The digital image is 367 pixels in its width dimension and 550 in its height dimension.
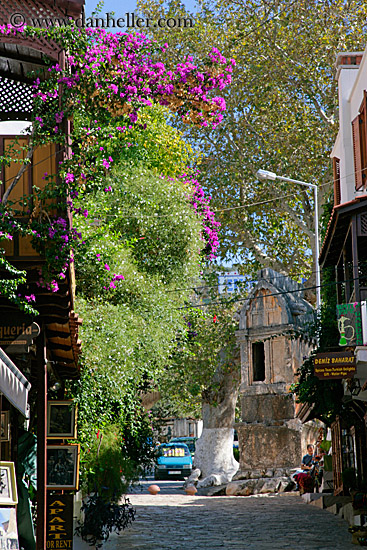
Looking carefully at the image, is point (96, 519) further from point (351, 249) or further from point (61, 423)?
point (351, 249)

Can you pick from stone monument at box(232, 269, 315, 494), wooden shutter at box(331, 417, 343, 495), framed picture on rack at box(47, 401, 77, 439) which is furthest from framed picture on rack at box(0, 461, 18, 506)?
stone monument at box(232, 269, 315, 494)

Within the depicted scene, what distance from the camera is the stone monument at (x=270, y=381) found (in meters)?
30.5

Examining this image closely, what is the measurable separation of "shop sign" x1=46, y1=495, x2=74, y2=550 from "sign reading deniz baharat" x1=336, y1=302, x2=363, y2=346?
6.63 metres

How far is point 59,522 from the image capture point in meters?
12.0

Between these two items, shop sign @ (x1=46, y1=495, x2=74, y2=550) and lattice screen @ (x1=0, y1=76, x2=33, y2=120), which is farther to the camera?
shop sign @ (x1=46, y1=495, x2=74, y2=550)

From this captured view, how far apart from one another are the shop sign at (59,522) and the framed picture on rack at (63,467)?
64 centimetres

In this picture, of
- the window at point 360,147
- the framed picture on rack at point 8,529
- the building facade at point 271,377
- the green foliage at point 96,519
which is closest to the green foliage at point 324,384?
the window at point 360,147

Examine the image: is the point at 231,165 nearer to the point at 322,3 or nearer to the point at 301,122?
the point at 301,122

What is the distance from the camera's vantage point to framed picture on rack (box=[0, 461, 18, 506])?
8.18 m

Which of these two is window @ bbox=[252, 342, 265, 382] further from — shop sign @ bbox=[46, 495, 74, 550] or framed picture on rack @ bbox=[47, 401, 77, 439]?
shop sign @ bbox=[46, 495, 74, 550]

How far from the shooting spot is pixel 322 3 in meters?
32.1

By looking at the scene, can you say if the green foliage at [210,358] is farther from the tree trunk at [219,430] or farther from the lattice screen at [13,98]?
the lattice screen at [13,98]

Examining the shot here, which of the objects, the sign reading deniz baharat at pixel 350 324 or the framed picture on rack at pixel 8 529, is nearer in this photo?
the framed picture on rack at pixel 8 529

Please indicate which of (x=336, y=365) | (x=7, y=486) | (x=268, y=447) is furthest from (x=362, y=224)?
(x=268, y=447)
